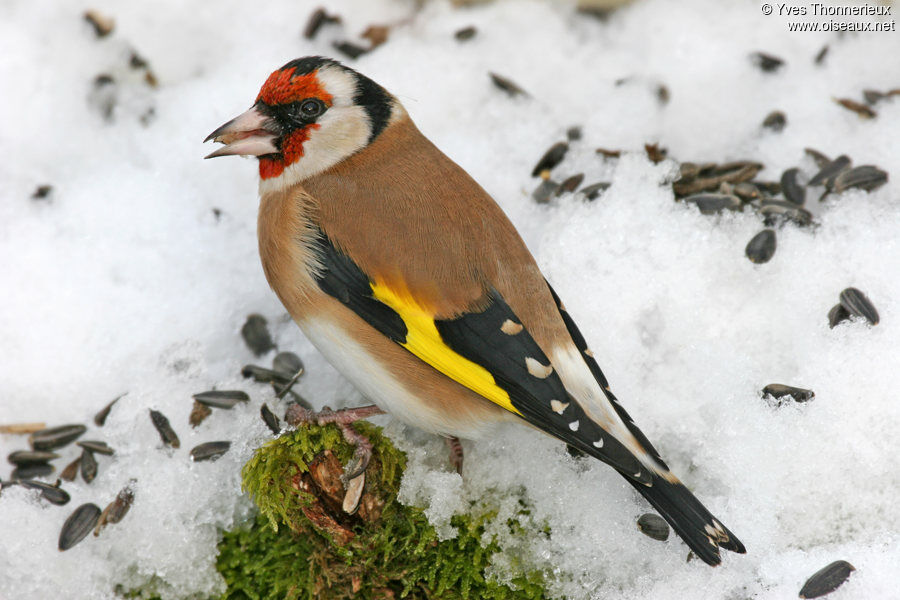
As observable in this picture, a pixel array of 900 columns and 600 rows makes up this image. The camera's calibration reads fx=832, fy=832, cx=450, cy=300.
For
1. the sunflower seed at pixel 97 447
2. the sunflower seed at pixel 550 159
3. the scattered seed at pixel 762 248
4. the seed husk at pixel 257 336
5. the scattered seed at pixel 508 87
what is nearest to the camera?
the sunflower seed at pixel 97 447

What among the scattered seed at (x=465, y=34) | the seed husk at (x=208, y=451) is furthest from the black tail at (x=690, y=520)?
the scattered seed at (x=465, y=34)

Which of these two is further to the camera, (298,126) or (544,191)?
(544,191)

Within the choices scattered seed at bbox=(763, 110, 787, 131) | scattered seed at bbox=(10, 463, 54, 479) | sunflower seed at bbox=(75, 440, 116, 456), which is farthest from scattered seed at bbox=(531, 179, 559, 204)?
scattered seed at bbox=(10, 463, 54, 479)

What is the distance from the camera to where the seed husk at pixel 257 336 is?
3475 mm

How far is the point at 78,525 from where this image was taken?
291 centimetres

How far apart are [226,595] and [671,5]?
12.2ft

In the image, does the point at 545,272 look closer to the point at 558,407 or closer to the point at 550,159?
the point at 550,159

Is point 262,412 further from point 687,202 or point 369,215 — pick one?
point 687,202

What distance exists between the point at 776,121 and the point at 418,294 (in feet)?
7.43

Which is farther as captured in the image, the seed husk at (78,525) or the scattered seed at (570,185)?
the scattered seed at (570,185)

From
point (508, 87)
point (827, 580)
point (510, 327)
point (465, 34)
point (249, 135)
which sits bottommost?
point (827, 580)

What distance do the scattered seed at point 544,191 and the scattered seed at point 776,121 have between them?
112cm

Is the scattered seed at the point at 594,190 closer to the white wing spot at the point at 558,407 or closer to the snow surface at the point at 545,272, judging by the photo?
the snow surface at the point at 545,272

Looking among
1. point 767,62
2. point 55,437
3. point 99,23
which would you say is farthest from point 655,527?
point 99,23
